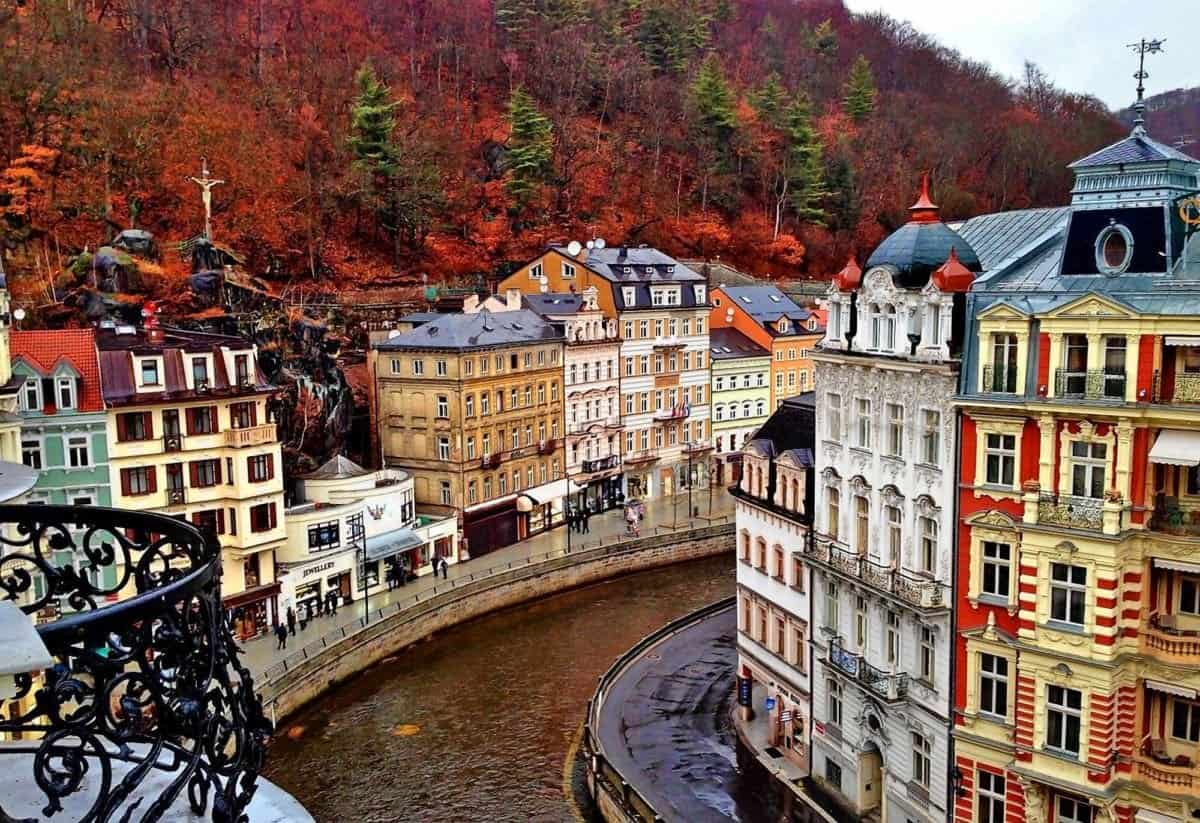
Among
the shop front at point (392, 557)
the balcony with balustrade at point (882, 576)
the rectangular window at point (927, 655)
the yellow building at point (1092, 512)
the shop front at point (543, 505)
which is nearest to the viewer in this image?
the yellow building at point (1092, 512)

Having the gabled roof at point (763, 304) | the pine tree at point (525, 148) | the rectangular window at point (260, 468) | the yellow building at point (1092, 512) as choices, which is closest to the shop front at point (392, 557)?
the rectangular window at point (260, 468)

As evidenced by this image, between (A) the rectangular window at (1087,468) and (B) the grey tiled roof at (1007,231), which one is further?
(B) the grey tiled roof at (1007,231)

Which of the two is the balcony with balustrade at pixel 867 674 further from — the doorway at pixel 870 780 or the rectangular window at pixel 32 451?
the rectangular window at pixel 32 451

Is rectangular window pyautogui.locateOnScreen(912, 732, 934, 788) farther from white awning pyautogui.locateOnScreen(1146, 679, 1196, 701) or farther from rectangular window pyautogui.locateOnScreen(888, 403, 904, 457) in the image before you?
rectangular window pyautogui.locateOnScreen(888, 403, 904, 457)

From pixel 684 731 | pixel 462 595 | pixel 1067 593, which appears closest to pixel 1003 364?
pixel 1067 593

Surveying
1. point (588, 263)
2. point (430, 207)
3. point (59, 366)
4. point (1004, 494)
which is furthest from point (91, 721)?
point (430, 207)

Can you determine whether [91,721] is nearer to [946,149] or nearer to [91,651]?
[91,651]
